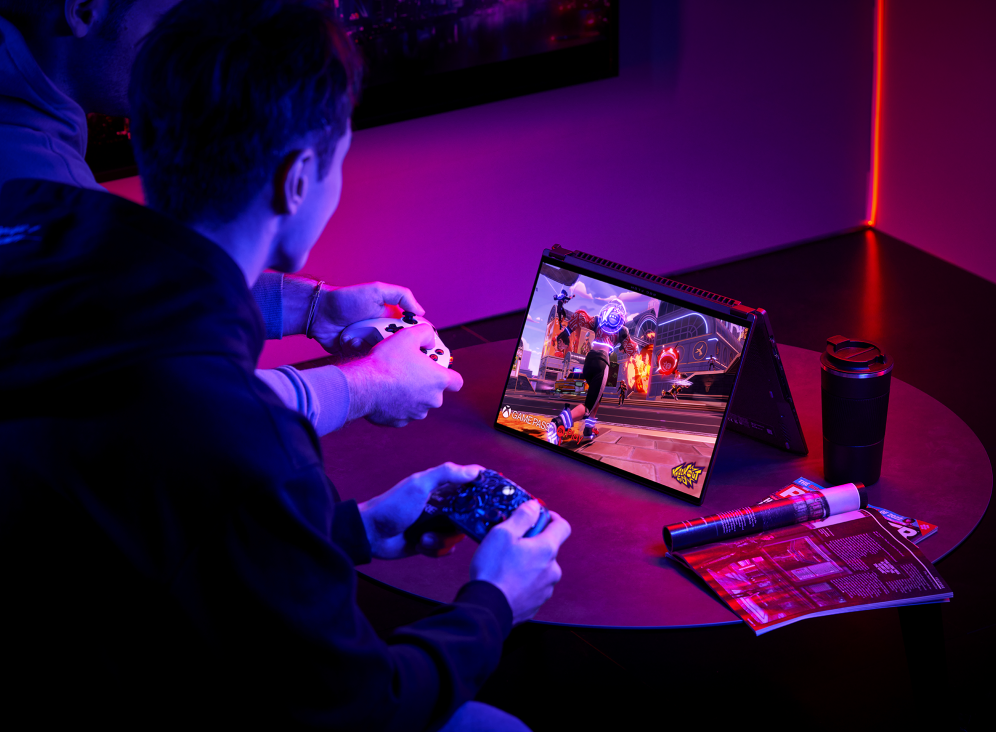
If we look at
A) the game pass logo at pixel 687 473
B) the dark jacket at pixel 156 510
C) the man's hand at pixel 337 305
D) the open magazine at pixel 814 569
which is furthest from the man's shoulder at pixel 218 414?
the man's hand at pixel 337 305

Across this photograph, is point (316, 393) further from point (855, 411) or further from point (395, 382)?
point (855, 411)

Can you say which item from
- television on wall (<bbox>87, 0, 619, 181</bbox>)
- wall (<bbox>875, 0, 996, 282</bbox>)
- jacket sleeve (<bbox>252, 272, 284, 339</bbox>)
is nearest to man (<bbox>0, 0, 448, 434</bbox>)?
jacket sleeve (<bbox>252, 272, 284, 339</bbox>)

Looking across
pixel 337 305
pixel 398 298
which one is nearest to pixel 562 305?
pixel 398 298

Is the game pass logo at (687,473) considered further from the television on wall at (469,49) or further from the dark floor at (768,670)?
the television on wall at (469,49)

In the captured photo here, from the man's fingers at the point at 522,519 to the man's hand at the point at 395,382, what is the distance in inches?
16.4

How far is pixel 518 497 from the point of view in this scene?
1.22 m

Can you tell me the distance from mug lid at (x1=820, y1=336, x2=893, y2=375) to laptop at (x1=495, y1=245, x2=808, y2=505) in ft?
0.29

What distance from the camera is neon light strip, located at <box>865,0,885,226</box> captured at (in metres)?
4.37

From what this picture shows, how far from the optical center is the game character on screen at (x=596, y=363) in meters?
1.71

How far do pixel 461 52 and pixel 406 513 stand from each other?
9.05ft

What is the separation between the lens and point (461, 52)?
11.9ft

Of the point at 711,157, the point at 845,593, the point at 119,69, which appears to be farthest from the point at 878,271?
the point at 119,69

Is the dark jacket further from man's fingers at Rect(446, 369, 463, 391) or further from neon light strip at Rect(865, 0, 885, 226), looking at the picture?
neon light strip at Rect(865, 0, 885, 226)

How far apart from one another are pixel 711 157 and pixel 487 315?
1.29 m
